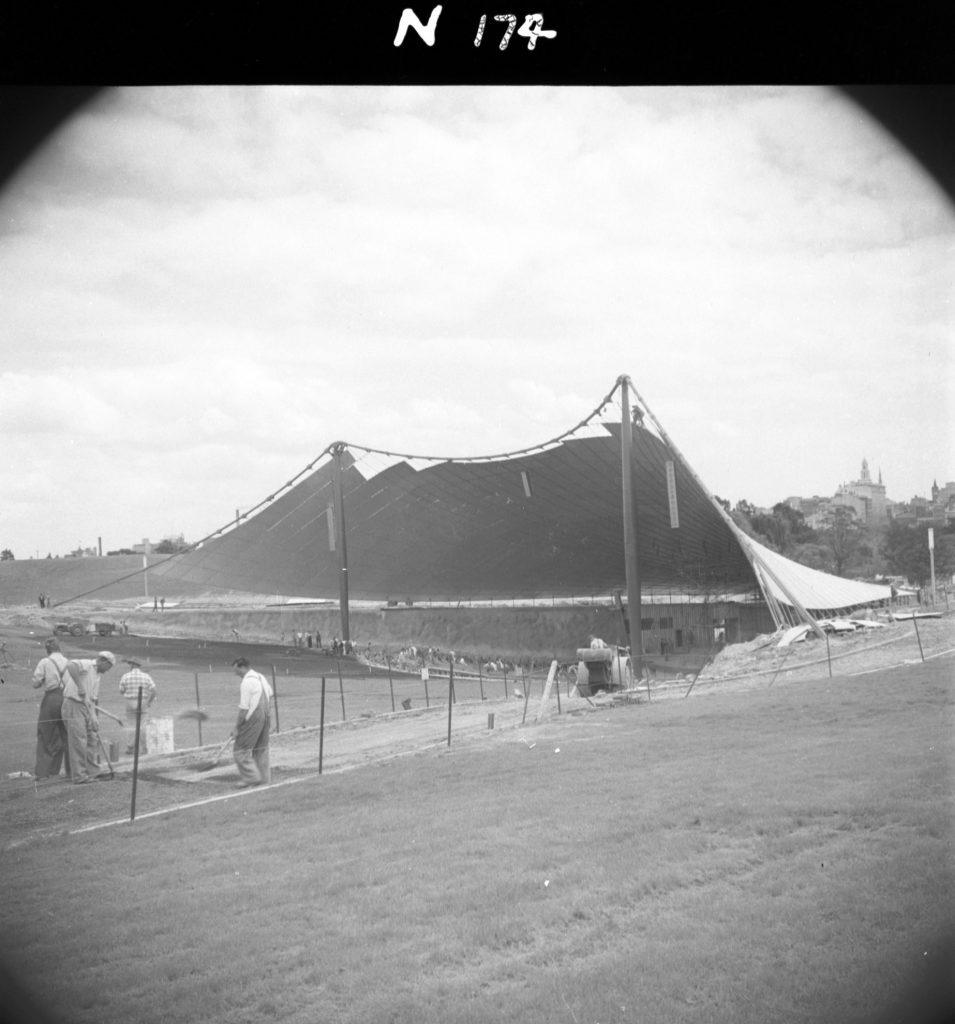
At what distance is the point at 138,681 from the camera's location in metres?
8.64

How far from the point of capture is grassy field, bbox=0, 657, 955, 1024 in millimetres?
4180

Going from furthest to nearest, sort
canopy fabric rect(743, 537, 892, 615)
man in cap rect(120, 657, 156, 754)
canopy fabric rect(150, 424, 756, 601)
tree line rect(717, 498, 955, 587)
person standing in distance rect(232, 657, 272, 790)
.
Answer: canopy fabric rect(150, 424, 756, 601) < tree line rect(717, 498, 955, 587) < canopy fabric rect(743, 537, 892, 615) < man in cap rect(120, 657, 156, 754) < person standing in distance rect(232, 657, 272, 790)

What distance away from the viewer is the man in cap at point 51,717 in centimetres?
789

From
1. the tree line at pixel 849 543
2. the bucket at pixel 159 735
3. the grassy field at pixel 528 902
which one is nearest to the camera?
the grassy field at pixel 528 902

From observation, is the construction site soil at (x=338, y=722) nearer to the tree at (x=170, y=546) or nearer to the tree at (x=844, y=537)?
the tree at (x=170, y=546)

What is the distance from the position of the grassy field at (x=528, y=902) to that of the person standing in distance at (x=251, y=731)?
63cm

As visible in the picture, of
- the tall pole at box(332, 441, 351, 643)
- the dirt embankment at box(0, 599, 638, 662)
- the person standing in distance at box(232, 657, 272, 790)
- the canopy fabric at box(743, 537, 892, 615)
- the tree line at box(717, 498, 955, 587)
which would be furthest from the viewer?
the dirt embankment at box(0, 599, 638, 662)

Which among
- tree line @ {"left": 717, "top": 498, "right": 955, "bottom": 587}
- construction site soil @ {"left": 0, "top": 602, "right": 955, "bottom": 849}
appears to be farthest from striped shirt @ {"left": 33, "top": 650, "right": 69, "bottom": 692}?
tree line @ {"left": 717, "top": 498, "right": 955, "bottom": 587}

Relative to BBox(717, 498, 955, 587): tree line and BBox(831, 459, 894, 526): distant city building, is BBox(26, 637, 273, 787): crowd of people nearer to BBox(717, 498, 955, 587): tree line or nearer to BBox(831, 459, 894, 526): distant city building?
BBox(717, 498, 955, 587): tree line

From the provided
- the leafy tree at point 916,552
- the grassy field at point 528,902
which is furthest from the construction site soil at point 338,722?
the leafy tree at point 916,552

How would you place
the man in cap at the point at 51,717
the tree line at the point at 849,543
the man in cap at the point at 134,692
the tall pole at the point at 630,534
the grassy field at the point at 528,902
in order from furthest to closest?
the tree line at the point at 849,543, the tall pole at the point at 630,534, the man in cap at the point at 134,692, the man in cap at the point at 51,717, the grassy field at the point at 528,902

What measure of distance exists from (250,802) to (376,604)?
3572cm

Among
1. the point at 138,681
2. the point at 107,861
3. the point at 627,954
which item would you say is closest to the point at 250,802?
the point at 107,861

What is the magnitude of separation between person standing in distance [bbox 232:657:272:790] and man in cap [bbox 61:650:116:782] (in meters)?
1.28
